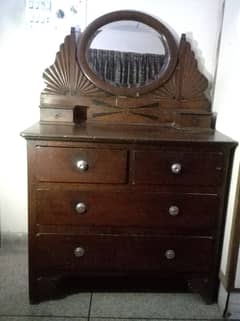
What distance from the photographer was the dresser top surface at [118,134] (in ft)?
4.49

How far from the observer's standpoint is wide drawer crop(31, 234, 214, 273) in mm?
1493

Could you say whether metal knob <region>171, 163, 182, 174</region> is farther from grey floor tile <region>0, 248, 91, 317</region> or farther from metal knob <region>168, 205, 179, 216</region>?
grey floor tile <region>0, 248, 91, 317</region>

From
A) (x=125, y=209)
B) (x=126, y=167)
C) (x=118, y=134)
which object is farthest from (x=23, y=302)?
(x=118, y=134)

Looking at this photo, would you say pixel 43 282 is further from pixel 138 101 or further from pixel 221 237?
pixel 138 101

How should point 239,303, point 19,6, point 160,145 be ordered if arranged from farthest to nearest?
1. point 19,6
2. point 239,303
3. point 160,145

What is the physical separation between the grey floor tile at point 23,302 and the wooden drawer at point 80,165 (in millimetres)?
638

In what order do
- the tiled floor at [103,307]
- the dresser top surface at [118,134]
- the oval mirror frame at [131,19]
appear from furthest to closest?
the oval mirror frame at [131,19] < the tiled floor at [103,307] < the dresser top surface at [118,134]

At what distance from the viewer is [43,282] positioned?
59.9 inches

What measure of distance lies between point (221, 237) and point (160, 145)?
0.56 meters

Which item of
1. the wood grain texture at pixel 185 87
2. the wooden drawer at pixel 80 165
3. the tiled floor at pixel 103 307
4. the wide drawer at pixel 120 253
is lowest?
the tiled floor at pixel 103 307

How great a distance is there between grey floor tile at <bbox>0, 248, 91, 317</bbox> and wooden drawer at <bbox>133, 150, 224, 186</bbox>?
2.26 ft

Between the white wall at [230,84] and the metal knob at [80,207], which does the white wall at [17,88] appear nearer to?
the metal knob at [80,207]

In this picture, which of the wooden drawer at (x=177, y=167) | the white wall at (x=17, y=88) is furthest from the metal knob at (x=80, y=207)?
the white wall at (x=17, y=88)

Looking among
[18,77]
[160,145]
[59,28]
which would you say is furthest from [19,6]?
[160,145]
